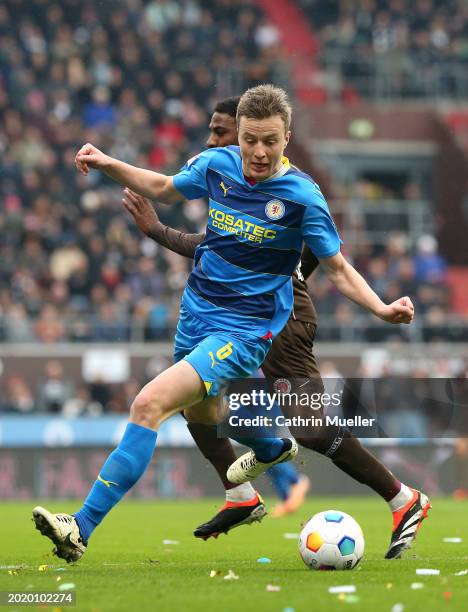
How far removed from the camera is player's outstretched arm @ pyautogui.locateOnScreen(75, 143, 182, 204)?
21.5 ft

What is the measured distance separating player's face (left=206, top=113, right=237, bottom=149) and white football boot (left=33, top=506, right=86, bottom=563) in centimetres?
287

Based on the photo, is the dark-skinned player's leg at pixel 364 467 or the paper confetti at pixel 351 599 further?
the dark-skinned player's leg at pixel 364 467

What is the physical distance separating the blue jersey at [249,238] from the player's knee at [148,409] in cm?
62

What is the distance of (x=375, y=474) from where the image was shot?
743 cm

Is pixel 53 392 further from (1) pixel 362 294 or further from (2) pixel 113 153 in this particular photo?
(1) pixel 362 294

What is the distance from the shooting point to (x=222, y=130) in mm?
8070

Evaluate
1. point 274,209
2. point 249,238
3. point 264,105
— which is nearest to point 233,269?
point 249,238

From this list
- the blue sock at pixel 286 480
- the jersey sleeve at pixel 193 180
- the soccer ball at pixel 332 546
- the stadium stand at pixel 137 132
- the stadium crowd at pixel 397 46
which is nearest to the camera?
the soccer ball at pixel 332 546

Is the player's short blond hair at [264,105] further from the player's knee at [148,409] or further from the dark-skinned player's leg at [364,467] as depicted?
the dark-skinned player's leg at [364,467]

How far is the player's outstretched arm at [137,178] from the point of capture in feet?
21.5

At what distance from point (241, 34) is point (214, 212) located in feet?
67.9

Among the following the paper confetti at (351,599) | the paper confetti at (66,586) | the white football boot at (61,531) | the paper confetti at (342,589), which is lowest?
the paper confetti at (351,599)

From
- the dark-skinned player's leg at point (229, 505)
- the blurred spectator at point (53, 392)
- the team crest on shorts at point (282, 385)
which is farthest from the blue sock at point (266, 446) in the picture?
the blurred spectator at point (53, 392)

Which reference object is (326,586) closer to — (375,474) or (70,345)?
(375,474)
